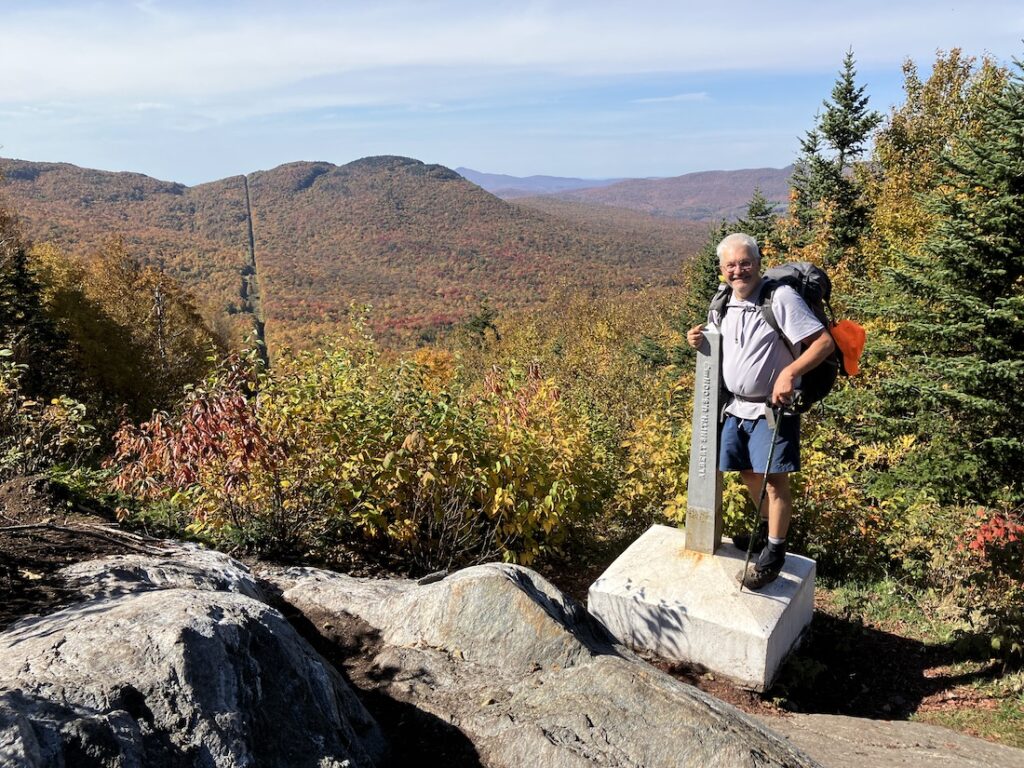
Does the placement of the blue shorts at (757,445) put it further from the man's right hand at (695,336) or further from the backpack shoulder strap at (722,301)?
the backpack shoulder strap at (722,301)

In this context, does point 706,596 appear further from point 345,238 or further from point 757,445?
point 345,238

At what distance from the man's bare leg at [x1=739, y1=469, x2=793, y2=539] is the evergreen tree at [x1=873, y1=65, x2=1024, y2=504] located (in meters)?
5.44

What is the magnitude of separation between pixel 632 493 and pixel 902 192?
59.3 feet

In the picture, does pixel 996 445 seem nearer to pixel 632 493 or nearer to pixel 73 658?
pixel 632 493

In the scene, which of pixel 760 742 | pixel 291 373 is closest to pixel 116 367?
pixel 291 373

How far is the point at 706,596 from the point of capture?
4.01 metres

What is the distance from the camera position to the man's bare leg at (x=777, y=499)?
12.4 ft

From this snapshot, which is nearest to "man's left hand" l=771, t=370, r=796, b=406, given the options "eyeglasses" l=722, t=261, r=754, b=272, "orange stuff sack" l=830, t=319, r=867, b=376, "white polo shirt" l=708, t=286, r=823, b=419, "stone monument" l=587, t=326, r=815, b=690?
"white polo shirt" l=708, t=286, r=823, b=419

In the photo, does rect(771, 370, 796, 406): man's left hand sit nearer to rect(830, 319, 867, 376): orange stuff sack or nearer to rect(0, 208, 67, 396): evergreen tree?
rect(830, 319, 867, 376): orange stuff sack

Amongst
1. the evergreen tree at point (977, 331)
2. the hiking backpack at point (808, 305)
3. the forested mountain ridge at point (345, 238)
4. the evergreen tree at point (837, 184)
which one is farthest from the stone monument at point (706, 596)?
the forested mountain ridge at point (345, 238)

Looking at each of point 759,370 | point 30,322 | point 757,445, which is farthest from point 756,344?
point 30,322

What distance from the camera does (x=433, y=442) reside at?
4.60m

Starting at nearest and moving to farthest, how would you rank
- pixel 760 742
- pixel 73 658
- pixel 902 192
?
pixel 73 658
pixel 760 742
pixel 902 192

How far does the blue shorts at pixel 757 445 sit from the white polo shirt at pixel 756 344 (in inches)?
3.4
